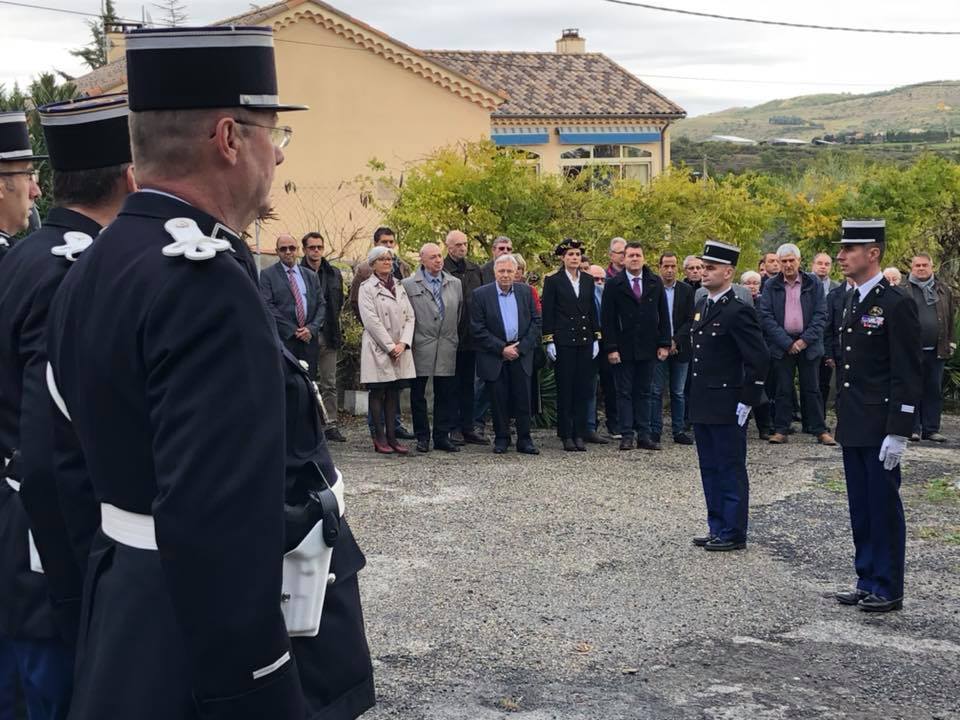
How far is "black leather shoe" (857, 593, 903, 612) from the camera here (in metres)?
6.88

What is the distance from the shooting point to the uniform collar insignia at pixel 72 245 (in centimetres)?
320

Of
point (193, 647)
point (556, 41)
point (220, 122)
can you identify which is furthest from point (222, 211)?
point (556, 41)

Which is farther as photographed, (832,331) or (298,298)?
(832,331)

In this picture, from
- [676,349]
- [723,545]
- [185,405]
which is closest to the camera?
[185,405]

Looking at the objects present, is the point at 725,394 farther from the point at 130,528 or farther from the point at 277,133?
the point at 130,528

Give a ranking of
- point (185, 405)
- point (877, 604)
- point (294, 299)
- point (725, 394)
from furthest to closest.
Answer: point (294, 299), point (725, 394), point (877, 604), point (185, 405)

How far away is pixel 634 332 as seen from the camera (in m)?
12.6

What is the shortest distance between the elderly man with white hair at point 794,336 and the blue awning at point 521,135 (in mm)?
29725

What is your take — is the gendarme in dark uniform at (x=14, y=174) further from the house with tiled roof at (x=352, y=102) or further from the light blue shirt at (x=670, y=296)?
the house with tiled roof at (x=352, y=102)

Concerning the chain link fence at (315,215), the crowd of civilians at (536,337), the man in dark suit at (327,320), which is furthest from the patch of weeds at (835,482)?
the chain link fence at (315,215)

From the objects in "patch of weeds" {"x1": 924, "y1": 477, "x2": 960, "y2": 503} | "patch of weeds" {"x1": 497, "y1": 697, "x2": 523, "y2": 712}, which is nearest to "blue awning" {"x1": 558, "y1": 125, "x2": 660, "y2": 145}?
"patch of weeds" {"x1": 924, "y1": 477, "x2": 960, "y2": 503}

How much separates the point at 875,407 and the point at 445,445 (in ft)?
19.1

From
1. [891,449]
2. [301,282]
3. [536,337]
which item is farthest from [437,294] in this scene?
[891,449]

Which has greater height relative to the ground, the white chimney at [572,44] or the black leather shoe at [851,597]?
the white chimney at [572,44]
